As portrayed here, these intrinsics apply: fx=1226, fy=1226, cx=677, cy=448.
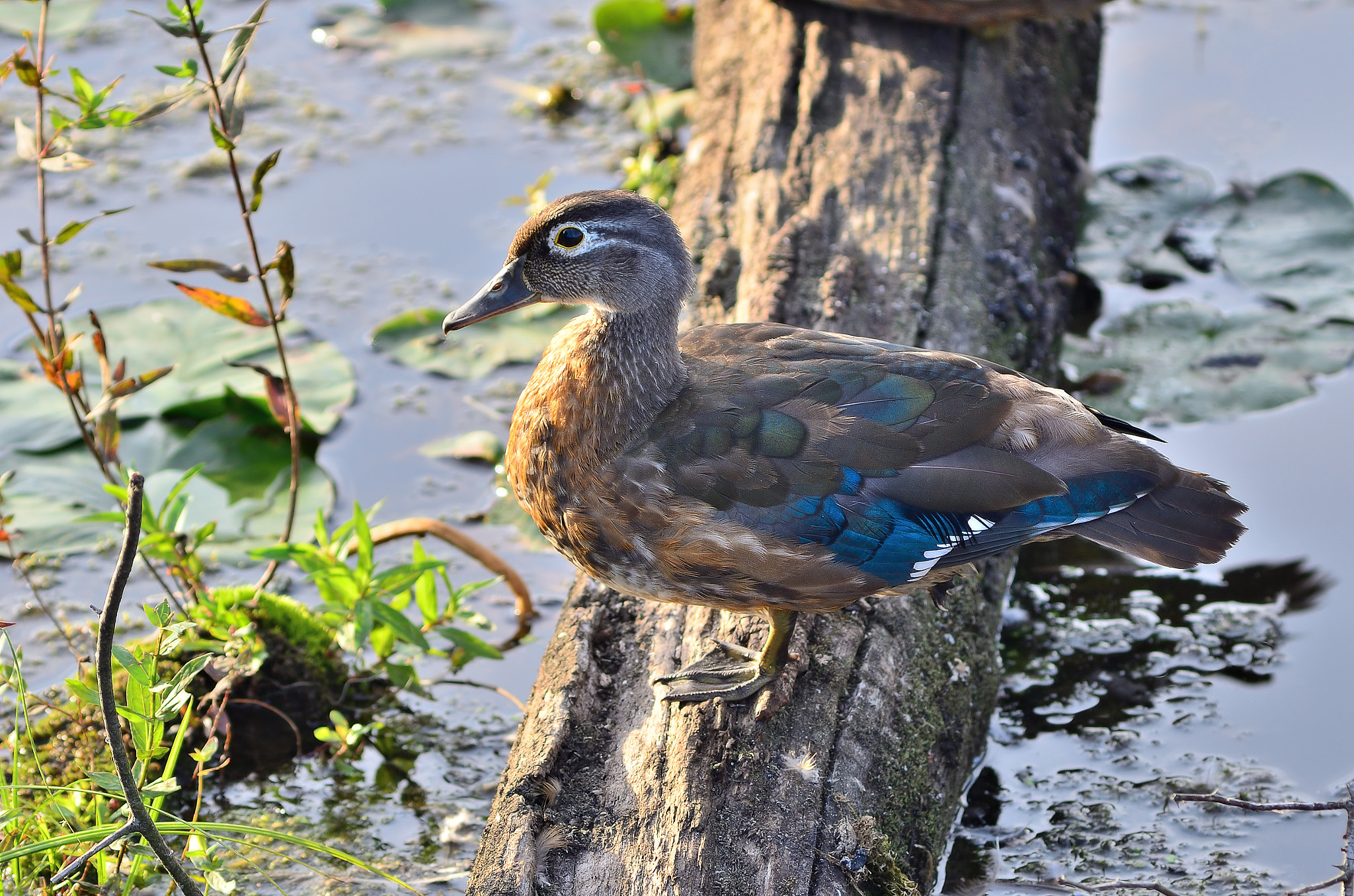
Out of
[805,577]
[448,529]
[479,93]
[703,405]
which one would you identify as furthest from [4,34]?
[805,577]

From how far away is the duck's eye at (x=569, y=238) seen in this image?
8.97ft

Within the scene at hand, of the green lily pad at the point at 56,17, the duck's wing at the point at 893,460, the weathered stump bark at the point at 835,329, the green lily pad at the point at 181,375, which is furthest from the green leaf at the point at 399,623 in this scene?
the green lily pad at the point at 56,17

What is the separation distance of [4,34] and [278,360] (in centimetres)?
287

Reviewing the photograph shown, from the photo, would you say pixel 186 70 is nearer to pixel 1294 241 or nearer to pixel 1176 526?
pixel 1176 526

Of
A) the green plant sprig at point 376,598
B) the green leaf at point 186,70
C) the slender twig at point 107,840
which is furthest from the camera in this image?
the green plant sprig at point 376,598

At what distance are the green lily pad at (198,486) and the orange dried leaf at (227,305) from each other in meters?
0.74

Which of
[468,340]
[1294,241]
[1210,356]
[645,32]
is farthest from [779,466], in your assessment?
[645,32]

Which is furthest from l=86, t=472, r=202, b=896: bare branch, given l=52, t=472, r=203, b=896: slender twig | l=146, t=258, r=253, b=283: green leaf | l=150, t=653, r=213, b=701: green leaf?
l=146, t=258, r=253, b=283: green leaf

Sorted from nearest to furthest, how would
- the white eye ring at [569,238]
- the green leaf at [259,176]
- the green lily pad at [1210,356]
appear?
1. the green leaf at [259,176]
2. the white eye ring at [569,238]
3. the green lily pad at [1210,356]

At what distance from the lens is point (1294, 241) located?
4.55m

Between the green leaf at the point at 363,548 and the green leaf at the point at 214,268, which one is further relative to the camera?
the green leaf at the point at 363,548

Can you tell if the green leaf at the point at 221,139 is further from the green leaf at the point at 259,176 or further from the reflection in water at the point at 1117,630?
the reflection in water at the point at 1117,630

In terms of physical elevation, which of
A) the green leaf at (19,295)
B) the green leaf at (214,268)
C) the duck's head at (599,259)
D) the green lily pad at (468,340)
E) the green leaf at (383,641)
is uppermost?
the duck's head at (599,259)

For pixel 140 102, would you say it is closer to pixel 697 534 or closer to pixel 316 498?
pixel 316 498
